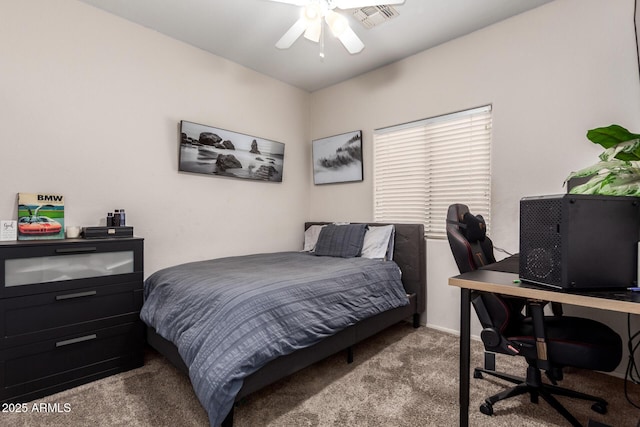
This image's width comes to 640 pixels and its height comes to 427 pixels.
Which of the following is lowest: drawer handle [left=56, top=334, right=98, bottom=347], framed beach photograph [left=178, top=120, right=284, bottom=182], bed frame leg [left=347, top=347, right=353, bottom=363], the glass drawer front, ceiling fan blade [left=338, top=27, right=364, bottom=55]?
bed frame leg [left=347, top=347, right=353, bottom=363]

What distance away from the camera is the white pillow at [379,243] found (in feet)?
9.71

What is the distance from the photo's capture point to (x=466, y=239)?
5.89ft

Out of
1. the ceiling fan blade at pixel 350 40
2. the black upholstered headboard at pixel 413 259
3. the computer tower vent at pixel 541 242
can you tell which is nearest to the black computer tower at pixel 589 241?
the computer tower vent at pixel 541 242

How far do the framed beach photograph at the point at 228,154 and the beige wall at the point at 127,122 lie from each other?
0.09 metres

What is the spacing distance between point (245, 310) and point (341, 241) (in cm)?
163

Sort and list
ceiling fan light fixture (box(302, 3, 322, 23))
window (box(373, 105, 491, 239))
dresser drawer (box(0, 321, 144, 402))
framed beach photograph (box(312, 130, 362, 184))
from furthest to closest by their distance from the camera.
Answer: framed beach photograph (box(312, 130, 362, 184)) → window (box(373, 105, 491, 239)) → ceiling fan light fixture (box(302, 3, 322, 23)) → dresser drawer (box(0, 321, 144, 402))

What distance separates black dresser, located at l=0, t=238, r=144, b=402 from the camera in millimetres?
1809

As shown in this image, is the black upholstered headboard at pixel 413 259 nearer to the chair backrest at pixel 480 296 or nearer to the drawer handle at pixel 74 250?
the chair backrest at pixel 480 296

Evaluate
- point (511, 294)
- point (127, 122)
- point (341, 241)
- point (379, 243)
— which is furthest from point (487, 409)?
point (127, 122)

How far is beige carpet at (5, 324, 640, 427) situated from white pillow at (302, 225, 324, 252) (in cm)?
147

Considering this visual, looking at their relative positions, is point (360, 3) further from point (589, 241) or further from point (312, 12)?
point (589, 241)

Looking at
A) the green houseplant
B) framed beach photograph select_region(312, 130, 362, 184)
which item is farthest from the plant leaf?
framed beach photograph select_region(312, 130, 362, 184)

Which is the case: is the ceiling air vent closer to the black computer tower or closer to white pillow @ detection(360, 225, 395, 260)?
white pillow @ detection(360, 225, 395, 260)

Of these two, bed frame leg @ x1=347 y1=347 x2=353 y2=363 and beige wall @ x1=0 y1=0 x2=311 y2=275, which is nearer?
beige wall @ x1=0 y1=0 x2=311 y2=275
